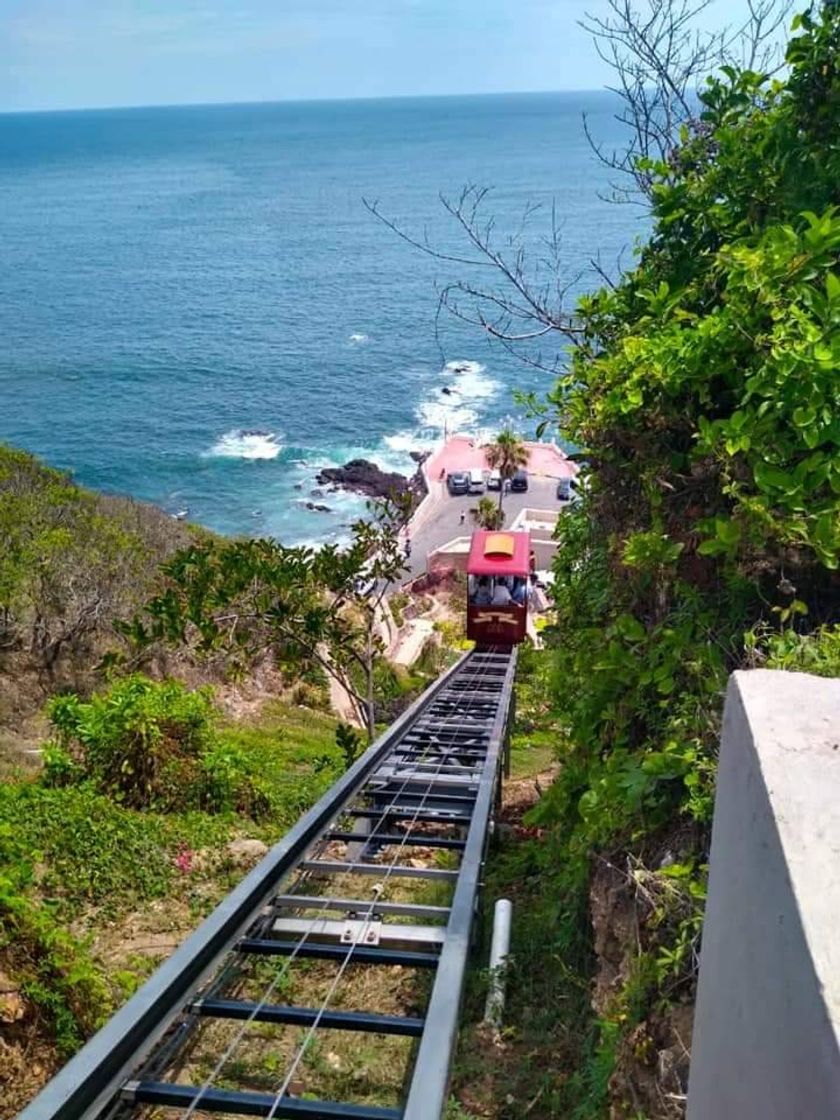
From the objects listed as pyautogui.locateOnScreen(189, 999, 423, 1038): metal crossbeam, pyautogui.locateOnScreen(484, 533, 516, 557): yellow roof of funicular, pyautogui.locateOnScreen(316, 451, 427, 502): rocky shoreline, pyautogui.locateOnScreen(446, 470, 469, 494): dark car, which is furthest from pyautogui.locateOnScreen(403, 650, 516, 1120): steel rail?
pyautogui.locateOnScreen(316, 451, 427, 502): rocky shoreline

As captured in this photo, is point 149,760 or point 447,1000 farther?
point 149,760

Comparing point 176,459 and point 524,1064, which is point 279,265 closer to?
point 176,459

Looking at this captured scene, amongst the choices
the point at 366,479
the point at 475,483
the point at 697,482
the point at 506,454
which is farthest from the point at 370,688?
the point at 366,479

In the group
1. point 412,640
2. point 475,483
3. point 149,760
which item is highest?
point 149,760

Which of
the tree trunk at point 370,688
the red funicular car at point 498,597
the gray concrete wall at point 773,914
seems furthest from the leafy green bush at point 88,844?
the red funicular car at point 498,597

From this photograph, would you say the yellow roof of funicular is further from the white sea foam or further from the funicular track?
the white sea foam

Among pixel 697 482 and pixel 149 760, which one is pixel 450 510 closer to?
pixel 149 760

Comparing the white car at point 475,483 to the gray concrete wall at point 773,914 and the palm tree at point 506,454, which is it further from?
the gray concrete wall at point 773,914
